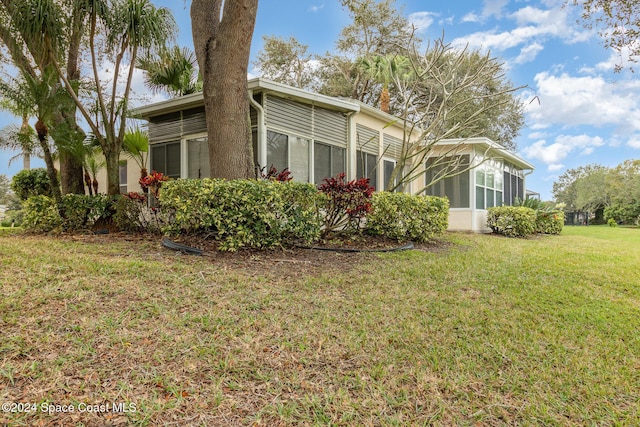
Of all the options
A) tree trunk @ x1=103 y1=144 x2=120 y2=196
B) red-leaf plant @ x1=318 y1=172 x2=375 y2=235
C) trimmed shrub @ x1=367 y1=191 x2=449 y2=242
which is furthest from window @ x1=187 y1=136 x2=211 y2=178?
trimmed shrub @ x1=367 y1=191 x2=449 y2=242

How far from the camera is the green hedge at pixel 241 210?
5.46 m

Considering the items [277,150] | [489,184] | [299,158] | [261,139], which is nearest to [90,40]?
[261,139]

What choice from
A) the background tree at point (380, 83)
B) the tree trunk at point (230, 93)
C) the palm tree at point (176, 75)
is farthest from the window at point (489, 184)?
the palm tree at point (176, 75)

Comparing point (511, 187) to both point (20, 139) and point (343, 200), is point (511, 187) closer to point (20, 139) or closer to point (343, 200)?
point (343, 200)

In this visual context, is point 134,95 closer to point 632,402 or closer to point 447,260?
point 447,260

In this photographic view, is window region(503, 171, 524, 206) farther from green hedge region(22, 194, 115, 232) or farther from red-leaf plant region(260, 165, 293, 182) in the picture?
green hedge region(22, 194, 115, 232)

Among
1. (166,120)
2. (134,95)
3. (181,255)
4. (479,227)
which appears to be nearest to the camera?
(181,255)

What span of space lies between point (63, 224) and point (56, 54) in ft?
11.6

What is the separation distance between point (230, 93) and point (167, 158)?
417 cm

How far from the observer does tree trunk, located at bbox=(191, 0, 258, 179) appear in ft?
20.4

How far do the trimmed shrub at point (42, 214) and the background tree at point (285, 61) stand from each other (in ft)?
48.4

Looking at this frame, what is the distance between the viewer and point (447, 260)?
654 centimetres

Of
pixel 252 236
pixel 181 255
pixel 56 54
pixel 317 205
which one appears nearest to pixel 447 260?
pixel 317 205

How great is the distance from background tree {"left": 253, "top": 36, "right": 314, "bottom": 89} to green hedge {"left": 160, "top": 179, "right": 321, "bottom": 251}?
16615 millimetres
